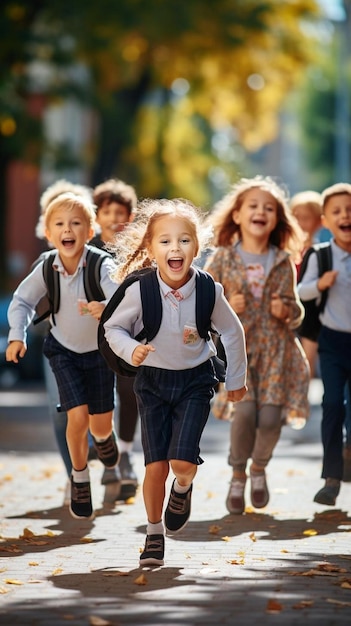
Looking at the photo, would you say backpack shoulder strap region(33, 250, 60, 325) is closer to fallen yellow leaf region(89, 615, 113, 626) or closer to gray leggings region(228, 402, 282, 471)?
gray leggings region(228, 402, 282, 471)

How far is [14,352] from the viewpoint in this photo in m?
8.34

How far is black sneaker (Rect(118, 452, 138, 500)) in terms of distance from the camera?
1038 centimetres

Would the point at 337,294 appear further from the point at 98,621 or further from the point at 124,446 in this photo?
the point at 98,621

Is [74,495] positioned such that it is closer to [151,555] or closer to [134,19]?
[151,555]

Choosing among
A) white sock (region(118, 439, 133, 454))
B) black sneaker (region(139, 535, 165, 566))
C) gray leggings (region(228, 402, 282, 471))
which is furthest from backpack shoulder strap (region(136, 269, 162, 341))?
white sock (region(118, 439, 133, 454))

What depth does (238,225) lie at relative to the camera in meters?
9.97

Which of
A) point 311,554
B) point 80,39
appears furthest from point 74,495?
point 80,39

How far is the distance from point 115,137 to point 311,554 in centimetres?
2840

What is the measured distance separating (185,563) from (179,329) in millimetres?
1083

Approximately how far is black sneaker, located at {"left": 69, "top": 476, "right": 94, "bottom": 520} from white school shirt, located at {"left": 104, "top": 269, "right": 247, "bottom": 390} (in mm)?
1266

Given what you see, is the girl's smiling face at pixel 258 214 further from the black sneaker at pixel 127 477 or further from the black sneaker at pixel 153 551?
the black sneaker at pixel 153 551

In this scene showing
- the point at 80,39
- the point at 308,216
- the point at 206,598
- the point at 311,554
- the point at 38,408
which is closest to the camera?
the point at 206,598

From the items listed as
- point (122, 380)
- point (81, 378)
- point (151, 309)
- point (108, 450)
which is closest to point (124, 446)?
point (122, 380)

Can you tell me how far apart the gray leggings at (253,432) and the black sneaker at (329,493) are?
40cm
